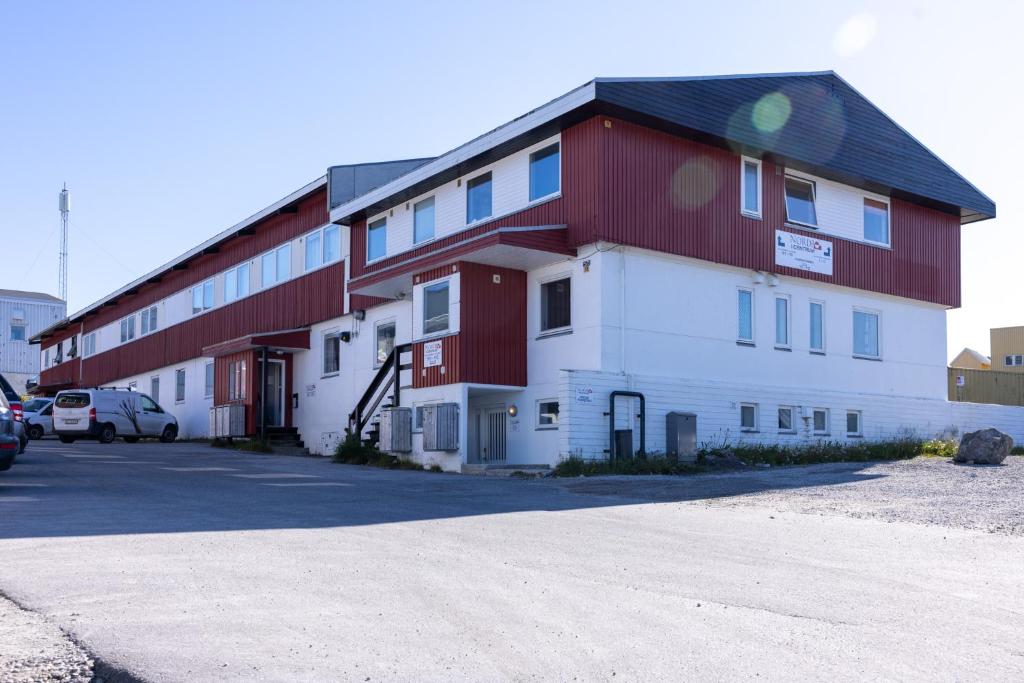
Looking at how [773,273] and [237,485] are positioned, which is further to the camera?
[773,273]

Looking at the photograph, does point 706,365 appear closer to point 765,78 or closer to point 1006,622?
point 765,78

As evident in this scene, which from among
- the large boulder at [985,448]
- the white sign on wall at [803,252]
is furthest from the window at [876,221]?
the large boulder at [985,448]

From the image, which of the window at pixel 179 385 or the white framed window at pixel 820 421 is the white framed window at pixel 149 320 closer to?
the window at pixel 179 385

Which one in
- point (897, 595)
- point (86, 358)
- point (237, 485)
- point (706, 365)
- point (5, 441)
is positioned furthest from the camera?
point (86, 358)

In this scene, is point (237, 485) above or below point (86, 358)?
below

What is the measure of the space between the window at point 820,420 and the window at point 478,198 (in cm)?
902

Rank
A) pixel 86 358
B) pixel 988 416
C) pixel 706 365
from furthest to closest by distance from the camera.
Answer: pixel 86 358, pixel 988 416, pixel 706 365

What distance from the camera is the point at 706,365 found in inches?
934

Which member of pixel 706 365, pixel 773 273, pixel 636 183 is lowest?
pixel 706 365

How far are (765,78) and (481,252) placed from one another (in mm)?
8496

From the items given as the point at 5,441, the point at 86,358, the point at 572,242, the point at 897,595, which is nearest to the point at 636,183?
the point at 572,242

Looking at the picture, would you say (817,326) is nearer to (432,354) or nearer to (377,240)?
(432,354)

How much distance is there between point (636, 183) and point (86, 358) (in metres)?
42.4

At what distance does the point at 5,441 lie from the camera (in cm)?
1541
